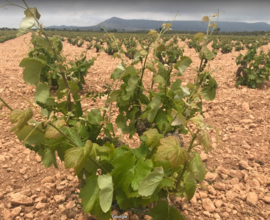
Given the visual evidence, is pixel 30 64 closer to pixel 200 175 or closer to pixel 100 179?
pixel 100 179

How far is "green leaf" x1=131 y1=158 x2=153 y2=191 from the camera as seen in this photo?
1.22 m

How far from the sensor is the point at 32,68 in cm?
135

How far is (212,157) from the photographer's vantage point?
2.99m

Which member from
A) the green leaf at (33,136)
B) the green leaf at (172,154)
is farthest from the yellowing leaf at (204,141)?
the green leaf at (33,136)

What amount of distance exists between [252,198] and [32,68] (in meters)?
2.57

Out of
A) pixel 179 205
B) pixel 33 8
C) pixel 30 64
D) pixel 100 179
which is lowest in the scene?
pixel 179 205

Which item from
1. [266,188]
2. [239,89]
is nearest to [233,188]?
[266,188]

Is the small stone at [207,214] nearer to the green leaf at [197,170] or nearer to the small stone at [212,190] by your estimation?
the small stone at [212,190]

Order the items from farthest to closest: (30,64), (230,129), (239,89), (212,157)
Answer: (239,89) < (230,129) < (212,157) < (30,64)

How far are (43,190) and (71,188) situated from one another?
12.3 inches

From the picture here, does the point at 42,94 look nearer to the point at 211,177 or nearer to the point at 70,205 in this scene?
the point at 70,205

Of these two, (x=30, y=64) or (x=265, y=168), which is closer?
(x=30, y=64)

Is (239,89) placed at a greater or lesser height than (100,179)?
lesser

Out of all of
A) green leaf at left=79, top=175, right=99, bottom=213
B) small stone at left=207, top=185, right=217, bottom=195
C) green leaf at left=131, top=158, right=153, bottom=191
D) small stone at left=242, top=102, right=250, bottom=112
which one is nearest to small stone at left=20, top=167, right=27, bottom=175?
green leaf at left=79, top=175, right=99, bottom=213
